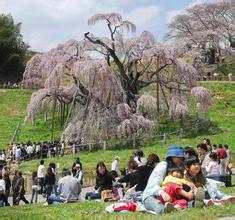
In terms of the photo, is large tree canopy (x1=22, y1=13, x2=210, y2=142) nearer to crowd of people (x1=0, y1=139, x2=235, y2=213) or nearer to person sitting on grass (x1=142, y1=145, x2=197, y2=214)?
crowd of people (x1=0, y1=139, x2=235, y2=213)

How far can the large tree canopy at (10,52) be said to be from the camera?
6788 cm

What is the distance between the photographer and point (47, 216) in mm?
10547

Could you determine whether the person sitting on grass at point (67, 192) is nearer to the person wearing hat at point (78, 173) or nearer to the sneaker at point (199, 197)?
the person wearing hat at point (78, 173)

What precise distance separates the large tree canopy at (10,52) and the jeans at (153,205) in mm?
59520

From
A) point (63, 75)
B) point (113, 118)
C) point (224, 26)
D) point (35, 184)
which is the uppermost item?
point (224, 26)

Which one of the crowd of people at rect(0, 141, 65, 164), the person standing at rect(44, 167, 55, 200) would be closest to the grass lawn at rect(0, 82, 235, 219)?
the crowd of people at rect(0, 141, 65, 164)

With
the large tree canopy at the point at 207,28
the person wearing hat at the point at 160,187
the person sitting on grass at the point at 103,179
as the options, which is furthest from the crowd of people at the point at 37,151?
the large tree canopy at the point at 207,28

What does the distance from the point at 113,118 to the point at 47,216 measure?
2396 centimetres

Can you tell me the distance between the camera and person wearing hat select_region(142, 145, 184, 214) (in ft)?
31.1

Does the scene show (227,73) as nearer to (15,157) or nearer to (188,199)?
(15,157)

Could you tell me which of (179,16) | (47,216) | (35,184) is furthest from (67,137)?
(179,16)

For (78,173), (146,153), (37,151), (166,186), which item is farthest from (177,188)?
(37,151)

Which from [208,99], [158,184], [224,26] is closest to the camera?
[158,184]

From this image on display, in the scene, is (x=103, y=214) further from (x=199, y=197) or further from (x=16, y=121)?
(x=16, y=121)
